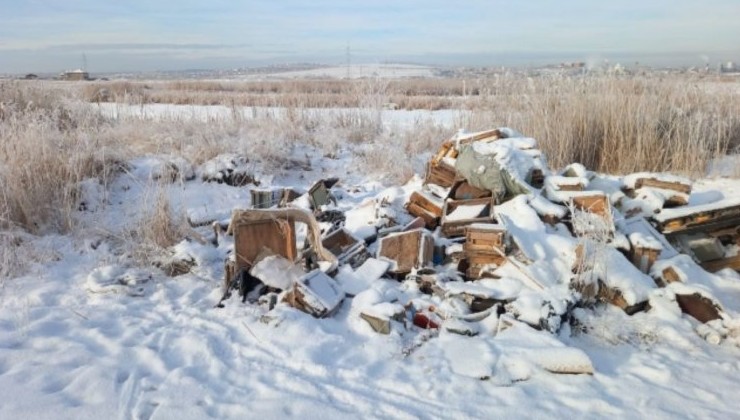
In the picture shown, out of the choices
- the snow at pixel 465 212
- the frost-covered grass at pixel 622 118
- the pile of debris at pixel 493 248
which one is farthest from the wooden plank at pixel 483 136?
the frost-covered grass at pixel 622 118

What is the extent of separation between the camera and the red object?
3.31 m

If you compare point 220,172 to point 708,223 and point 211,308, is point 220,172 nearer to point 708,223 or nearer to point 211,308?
point 211,308

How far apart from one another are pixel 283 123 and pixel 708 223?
668 cm

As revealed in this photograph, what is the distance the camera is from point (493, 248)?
12.7 feet

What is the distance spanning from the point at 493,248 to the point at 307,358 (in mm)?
1699

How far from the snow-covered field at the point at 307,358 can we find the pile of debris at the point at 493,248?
0.08m

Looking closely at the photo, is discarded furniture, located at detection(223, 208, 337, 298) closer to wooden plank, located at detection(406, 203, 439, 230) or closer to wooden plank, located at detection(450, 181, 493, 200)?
wooden plank, located at detection(406, 203, 439, 230)

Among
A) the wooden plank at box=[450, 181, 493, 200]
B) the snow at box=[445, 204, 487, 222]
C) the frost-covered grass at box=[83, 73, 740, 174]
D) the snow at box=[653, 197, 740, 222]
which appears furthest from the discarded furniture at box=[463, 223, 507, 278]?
the frost-covered grass at box=[83, 73, 740, 174]

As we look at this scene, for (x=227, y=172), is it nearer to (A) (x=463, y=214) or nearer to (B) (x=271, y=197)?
(B) (x=271, y=197)

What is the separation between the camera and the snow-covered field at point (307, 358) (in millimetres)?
2506

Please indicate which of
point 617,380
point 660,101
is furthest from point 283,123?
point 617,380

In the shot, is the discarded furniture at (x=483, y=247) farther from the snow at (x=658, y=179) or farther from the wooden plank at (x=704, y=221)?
the snow at (x=658, y=179)

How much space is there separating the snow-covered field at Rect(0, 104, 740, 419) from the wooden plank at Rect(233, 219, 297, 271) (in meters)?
0.34

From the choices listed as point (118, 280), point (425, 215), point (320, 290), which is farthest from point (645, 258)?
point (118, 280)
